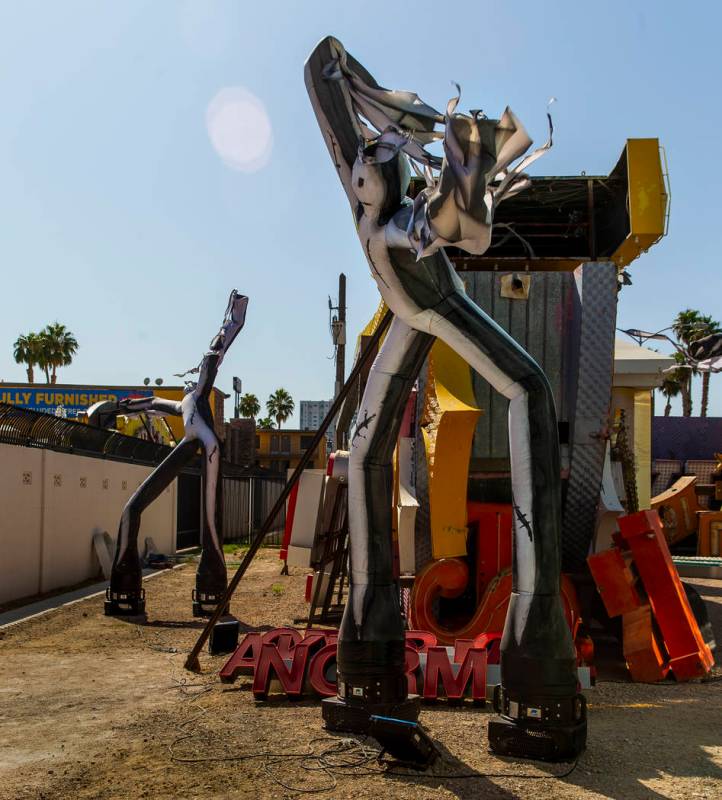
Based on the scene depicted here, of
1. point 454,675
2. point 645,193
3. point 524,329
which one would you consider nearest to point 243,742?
point 454,675

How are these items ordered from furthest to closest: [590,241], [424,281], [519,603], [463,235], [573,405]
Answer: [590,241] < [573,405] < [424,281] < [519,603] < [463,235]

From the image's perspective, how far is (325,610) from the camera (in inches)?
402

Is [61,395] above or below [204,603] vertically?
above

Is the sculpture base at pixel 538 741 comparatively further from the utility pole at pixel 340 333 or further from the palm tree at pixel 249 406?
the palm tree at pixel 249 406

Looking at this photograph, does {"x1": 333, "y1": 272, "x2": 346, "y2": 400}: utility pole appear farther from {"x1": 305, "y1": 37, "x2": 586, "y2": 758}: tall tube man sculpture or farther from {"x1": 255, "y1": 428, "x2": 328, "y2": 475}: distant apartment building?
{"x1": 255, "y1": 428, "x2": 328, "y2": 475}: distant apartment building

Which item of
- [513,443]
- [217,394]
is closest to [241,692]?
[513,443]

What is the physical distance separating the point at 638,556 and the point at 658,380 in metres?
2.72

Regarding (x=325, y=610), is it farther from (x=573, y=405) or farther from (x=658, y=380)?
(x=658, y=380)

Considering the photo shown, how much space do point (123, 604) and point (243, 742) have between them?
6642 mm

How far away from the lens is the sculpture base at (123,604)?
437 inches

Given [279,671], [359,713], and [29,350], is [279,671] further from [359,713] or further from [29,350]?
[29,350]

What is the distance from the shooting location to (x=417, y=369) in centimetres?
540

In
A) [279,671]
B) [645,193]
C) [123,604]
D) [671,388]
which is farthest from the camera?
[671,388]

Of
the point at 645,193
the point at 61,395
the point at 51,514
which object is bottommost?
the point at 51,514
